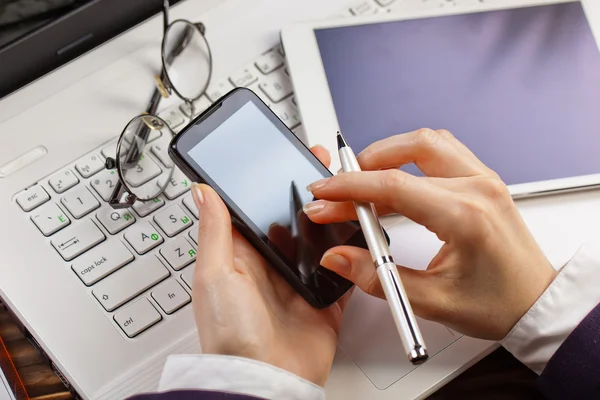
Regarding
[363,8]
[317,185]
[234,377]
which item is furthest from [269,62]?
[234,377]

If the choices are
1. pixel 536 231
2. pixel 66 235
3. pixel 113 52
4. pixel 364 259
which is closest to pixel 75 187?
pixel 66 235

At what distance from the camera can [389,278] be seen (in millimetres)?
445

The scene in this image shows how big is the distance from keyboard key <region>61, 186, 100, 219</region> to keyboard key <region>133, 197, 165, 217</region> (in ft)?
0.12

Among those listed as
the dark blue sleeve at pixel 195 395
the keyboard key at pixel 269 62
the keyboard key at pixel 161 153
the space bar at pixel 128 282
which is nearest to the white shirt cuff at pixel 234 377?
the dark blue sleeve at pixel 195 395

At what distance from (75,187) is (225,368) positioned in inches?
9.8

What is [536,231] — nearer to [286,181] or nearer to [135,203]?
[286,181]

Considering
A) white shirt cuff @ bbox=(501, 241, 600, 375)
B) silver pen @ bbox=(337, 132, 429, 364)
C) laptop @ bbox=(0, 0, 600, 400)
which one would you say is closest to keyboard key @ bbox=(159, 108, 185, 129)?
laptop @ bbox=(0, 0, 600, 400)

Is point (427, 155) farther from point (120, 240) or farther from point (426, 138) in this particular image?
point (120, 240)

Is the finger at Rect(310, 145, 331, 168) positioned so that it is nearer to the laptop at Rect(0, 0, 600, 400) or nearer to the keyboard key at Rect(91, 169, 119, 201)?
the laptop at Rect(0, 0, 600, 400)

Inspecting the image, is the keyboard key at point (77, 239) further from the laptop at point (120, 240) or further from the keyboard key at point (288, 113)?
the keyboard key at point (288, 113)

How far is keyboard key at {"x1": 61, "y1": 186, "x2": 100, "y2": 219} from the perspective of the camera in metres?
0.58

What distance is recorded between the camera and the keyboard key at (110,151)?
2.02 ft

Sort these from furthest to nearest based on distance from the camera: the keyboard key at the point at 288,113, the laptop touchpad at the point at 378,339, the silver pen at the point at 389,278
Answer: the keyboard key at the point at 288,113 → the laptop touchpad at the point at 378,339 → the silver pen at the point at 389,278

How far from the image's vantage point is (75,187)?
1.95 ft
